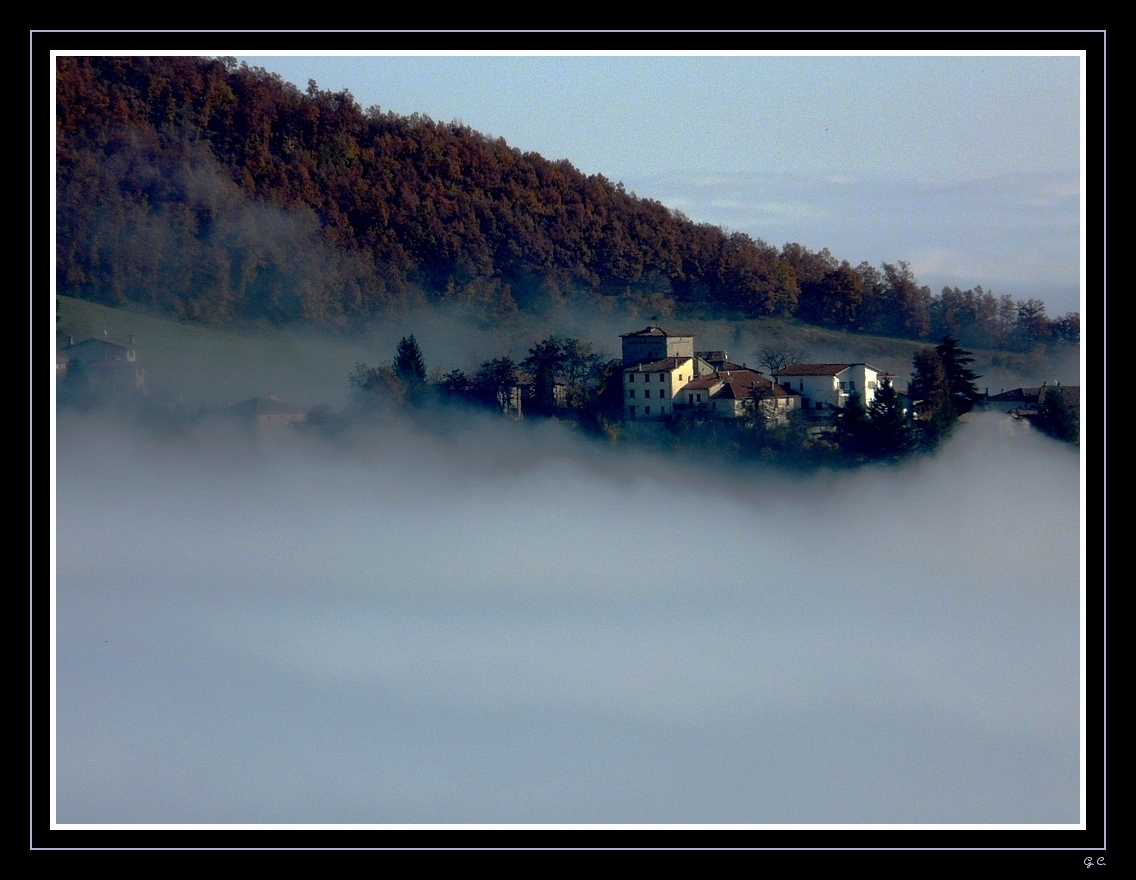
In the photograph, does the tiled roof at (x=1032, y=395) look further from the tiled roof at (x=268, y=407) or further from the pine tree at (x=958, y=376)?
the tiled roof at (x=268, y=407)

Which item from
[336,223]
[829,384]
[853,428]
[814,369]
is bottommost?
[853,428]

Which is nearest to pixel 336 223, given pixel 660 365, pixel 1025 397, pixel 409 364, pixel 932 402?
pixel 409 364

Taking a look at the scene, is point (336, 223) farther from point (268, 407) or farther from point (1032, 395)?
point (1032, 395)

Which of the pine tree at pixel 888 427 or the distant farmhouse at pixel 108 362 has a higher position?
the distant farmhouse at pixel 108 362

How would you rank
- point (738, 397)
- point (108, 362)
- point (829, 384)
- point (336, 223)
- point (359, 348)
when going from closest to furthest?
point (738, 397), point (829, 384), point (108, 362), point (359, 348), point (336, 223)

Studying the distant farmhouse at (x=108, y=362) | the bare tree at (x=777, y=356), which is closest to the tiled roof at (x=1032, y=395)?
the bare tree at (x=777, y=356)

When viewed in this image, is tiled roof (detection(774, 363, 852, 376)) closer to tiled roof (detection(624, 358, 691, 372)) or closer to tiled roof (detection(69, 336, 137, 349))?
tiled roof (detection(624, 358, 691, 372))
